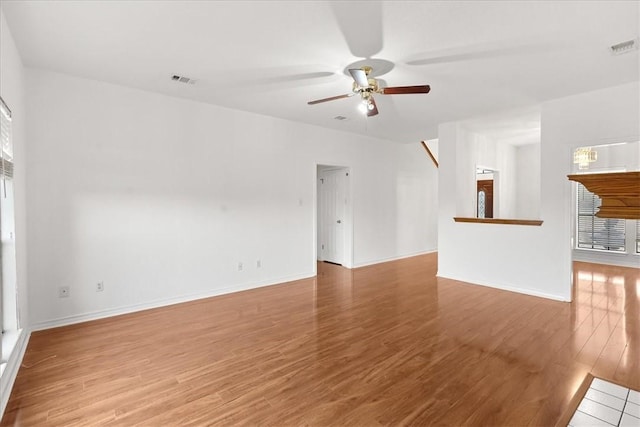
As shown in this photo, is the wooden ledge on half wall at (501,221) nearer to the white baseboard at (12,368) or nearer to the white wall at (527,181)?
the white wall at (527,181)

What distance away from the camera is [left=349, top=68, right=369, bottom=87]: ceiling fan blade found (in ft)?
8.94

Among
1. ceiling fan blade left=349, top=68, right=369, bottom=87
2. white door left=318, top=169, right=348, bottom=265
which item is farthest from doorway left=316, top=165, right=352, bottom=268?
ceiling fan blade left=349, top=68, right=369, bottom=87

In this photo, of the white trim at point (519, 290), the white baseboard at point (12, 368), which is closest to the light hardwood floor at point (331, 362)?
the white baseboard at point (12, 368)

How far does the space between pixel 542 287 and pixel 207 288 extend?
4.69m

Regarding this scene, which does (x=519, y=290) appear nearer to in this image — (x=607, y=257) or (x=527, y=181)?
(x=607, y=257)

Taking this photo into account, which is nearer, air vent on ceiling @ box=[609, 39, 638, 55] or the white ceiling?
the white ceiling

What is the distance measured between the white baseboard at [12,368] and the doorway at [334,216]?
477 cm

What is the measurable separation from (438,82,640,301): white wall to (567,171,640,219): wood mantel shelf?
3.75 metres

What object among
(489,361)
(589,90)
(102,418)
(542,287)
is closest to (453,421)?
(489,361)

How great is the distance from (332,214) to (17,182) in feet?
16.1

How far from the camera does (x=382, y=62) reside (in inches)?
120

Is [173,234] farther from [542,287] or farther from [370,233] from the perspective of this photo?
[542,287]

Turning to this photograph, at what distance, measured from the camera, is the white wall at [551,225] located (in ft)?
12.5

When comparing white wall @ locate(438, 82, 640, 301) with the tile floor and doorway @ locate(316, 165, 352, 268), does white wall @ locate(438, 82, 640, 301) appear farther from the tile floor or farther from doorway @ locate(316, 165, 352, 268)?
the tile floor
